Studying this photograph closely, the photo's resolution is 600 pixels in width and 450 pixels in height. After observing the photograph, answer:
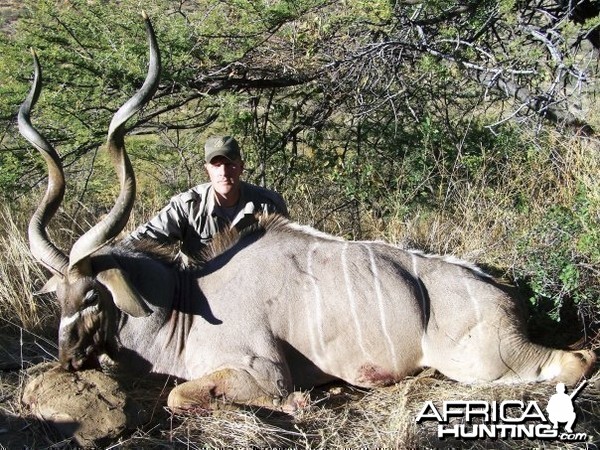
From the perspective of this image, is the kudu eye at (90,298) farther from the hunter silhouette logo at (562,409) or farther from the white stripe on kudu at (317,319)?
the hunter silhouette logo at (562,409)

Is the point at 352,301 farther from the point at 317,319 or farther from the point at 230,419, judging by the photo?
the point at 230,419

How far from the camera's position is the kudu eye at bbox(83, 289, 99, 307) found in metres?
3.14

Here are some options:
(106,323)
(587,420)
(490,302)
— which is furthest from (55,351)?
(587,420)

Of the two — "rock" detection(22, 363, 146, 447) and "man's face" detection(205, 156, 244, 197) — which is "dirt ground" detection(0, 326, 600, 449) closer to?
"rock" detection(22, 363, 146, 447)

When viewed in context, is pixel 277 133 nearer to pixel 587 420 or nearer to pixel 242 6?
pixel 242 6

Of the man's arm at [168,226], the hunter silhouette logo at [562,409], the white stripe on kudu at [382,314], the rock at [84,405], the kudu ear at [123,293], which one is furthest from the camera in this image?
the man's arm at [168,226]

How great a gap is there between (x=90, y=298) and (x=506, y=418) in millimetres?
1790

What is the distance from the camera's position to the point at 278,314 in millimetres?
3312

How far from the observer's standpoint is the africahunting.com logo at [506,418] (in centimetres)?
283

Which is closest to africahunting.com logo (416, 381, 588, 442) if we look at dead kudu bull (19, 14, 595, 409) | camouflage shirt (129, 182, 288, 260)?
dead kudu bull (19, 14, 595, 409)

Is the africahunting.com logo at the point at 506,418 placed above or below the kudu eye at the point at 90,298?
below

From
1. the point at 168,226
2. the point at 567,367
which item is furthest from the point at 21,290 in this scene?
the point at 567,367

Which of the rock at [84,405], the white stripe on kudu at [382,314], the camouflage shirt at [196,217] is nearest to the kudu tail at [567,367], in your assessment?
the white stripe on kudu at [382,314]

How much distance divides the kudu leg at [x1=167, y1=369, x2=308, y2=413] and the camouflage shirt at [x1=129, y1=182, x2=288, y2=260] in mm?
859
